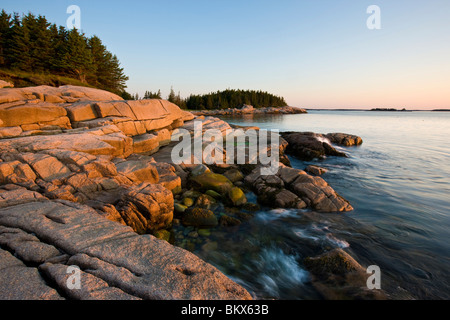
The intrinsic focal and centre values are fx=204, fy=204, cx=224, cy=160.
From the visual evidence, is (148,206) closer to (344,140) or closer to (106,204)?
(106,204)

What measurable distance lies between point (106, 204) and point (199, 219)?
3370mm

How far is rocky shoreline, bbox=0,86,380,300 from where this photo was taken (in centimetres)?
333

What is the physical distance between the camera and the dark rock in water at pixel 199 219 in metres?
8.16

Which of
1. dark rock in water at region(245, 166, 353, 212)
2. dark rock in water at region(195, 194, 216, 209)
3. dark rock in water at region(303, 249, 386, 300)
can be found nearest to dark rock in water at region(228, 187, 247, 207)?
dark rock in water at region(195, 194, 216, 209)

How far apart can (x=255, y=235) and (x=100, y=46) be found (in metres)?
61.2

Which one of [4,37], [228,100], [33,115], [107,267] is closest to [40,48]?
[4,37]

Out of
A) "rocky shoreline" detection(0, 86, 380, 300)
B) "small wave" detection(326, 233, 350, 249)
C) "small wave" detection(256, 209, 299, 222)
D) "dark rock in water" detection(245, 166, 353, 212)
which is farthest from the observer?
"dark rock in water" detection(245, 166, 353, 212)

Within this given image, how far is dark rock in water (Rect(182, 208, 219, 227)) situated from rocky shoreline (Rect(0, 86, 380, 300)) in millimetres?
40

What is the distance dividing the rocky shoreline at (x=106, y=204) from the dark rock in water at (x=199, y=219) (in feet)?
0.13

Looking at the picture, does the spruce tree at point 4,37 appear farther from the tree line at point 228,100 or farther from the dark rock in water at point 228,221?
A: the dark rock in water at point 228,221

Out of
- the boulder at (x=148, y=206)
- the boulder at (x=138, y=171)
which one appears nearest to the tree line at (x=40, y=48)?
the boulder at (x=138, y=171)

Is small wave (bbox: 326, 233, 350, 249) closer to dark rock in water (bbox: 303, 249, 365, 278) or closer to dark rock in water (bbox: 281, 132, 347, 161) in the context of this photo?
dark rock in water (bbox: 303, 249, 365, 278)

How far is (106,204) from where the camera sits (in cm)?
690
